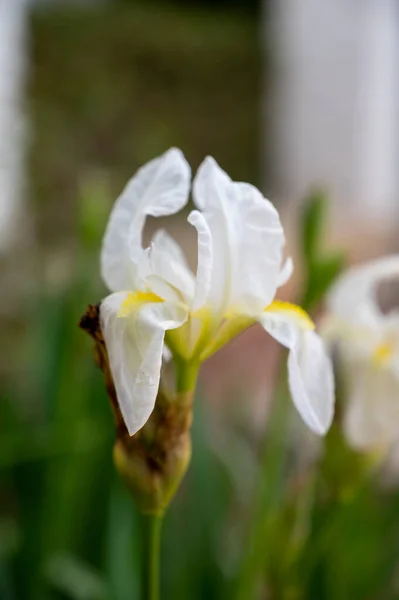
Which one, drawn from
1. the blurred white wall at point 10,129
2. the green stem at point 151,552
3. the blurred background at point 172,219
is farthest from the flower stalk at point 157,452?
the blurred white wall at point 10,129

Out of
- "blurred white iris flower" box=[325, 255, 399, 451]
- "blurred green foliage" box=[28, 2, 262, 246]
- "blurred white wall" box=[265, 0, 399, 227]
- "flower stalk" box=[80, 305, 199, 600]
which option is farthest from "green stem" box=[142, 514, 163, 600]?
"blurred white wall" box=[265, 0, 399, 227]

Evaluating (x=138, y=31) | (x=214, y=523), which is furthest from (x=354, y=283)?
(x=138, y=31)

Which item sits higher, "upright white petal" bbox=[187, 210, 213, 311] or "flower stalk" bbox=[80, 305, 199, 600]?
"upright white petal" bbox=[187, 210, 213, 311]

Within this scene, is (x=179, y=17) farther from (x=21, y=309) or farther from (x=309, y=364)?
(x=309, y=364)

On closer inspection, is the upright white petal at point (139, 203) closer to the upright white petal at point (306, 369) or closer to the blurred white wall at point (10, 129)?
the upright white petal at point (306, 369)

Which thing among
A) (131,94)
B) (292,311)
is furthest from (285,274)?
(131,94)

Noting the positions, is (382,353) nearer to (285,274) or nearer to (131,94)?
(285,274)

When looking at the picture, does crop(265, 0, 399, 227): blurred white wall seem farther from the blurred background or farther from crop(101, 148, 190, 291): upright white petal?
crop(101, 148, 190, 291): upright white petal
